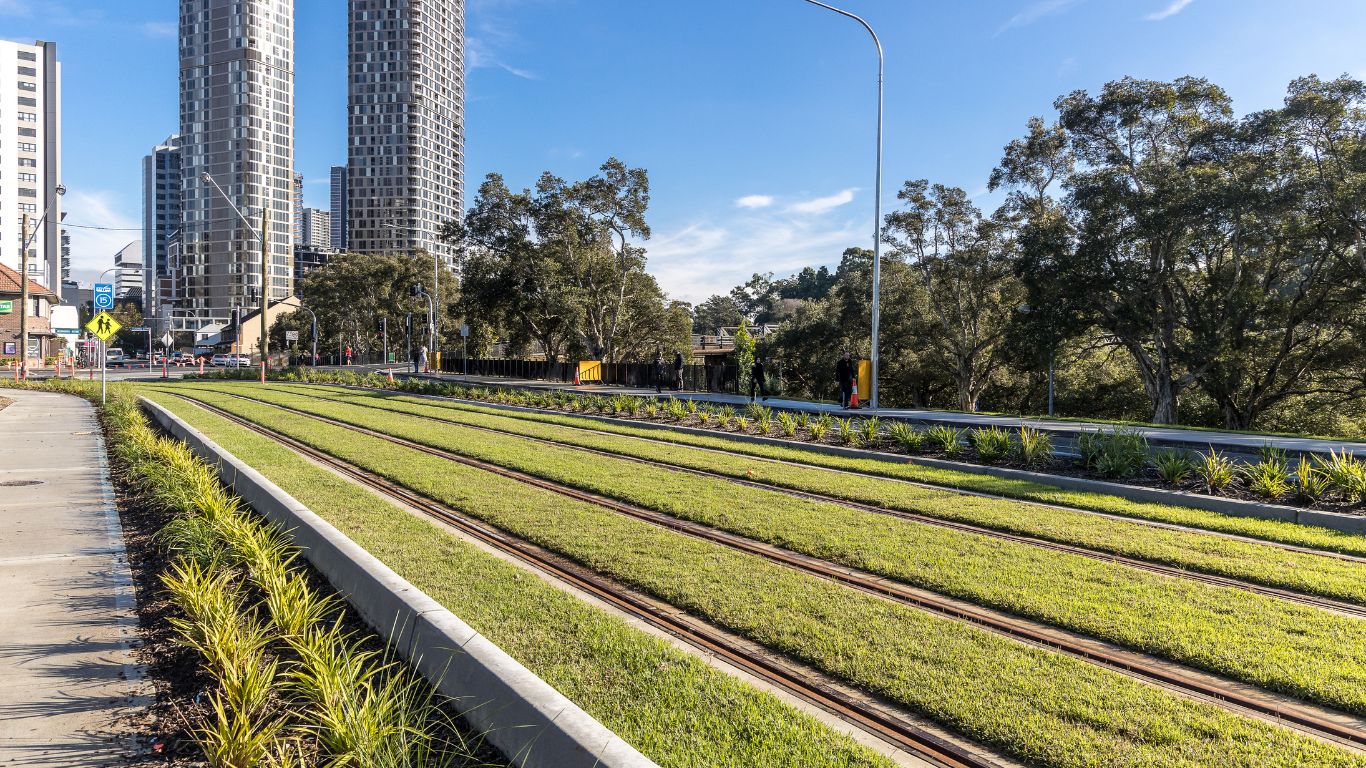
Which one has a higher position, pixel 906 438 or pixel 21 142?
pixel 21 142

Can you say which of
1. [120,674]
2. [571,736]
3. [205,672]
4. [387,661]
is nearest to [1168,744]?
[571,736]

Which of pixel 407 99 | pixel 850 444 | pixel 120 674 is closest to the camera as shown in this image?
pixel 120 674

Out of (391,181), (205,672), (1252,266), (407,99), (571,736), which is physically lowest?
(205,672)

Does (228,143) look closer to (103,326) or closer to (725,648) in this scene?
(103,326)

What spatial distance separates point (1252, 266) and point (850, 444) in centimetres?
2710

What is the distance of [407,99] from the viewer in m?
180

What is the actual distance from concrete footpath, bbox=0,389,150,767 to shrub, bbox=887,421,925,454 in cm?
1175

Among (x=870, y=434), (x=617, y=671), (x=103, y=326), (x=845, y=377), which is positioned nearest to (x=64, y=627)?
(x=617, y=671)

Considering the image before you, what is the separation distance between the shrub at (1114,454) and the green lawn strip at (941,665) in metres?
7.09

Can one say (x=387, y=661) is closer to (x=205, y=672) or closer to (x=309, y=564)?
(x=205, y=672)

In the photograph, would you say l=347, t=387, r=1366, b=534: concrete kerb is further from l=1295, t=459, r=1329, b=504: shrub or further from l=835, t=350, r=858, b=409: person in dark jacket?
l=835, t=350, r=858, b=409: person in dark jacket

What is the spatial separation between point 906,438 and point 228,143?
7333 inches

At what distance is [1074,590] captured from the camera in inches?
242

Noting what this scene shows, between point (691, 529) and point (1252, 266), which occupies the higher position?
point (1252, 266)
